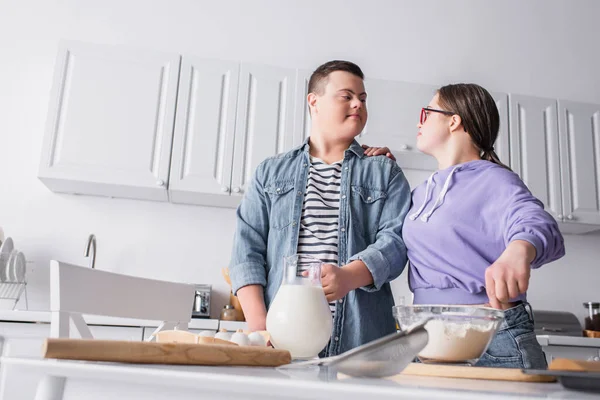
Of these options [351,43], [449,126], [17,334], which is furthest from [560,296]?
[17,334]

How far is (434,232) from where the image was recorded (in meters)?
1.18

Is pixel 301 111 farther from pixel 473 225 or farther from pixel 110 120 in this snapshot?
pixel 473 225

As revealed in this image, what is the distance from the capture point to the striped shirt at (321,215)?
51.9 inches

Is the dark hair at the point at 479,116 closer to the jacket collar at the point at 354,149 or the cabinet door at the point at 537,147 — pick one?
the jacket collar at the point at 354,149

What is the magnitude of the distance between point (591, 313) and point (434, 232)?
88.2 inches

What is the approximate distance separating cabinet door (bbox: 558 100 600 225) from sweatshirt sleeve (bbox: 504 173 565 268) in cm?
204

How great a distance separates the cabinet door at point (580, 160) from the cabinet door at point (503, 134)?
30 centimetres

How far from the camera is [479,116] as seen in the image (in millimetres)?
1336

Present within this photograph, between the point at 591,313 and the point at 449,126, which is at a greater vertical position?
the point at 449,126

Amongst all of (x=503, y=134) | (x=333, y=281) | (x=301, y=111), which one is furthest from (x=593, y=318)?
(x=333, y=281)

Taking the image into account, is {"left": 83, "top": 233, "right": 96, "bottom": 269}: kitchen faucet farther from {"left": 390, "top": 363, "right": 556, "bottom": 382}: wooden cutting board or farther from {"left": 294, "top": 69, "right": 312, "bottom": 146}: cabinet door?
{"left": 390, "top": 363, "right": 556, "bottom": 382}: wooden cutting board

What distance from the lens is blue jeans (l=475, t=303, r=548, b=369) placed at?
1014mm

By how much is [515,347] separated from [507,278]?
0.33 m

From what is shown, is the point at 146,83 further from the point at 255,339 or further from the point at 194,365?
the point at 194,365
